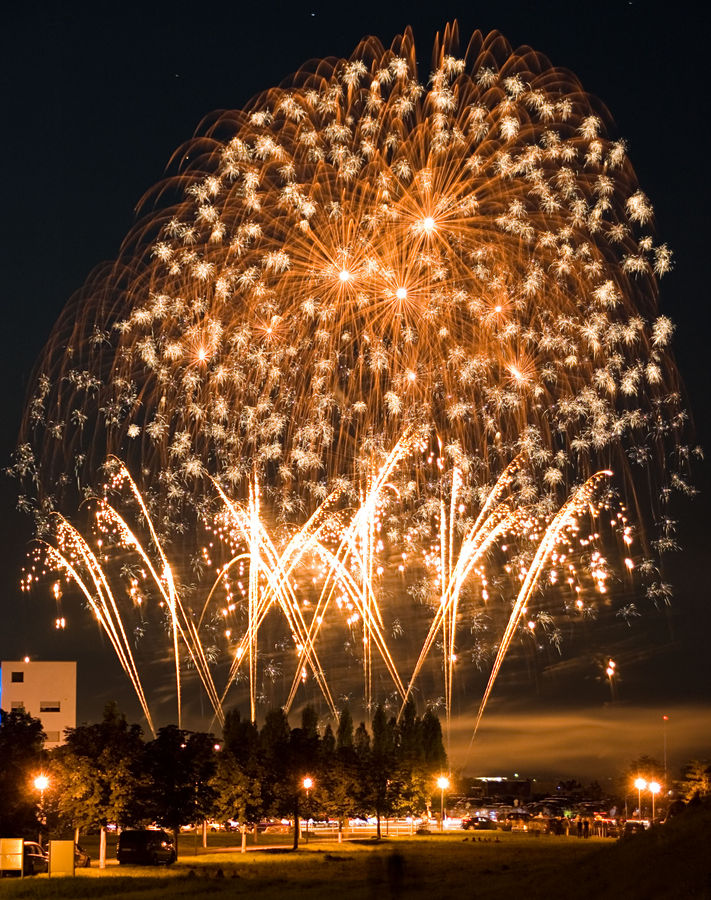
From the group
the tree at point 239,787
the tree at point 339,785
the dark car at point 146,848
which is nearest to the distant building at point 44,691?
the tree at point 339,785

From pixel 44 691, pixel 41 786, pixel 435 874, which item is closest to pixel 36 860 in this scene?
pixel 41 786

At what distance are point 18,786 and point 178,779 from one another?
319 inches

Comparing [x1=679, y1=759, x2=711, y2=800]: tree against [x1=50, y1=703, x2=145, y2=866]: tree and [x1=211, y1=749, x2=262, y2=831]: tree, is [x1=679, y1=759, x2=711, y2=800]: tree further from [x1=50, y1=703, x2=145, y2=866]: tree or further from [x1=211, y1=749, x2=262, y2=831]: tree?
[x1=50, y1=703, x2=145, y2=866]: tree

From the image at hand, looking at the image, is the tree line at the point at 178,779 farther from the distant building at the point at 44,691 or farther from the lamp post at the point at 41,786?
the distant building at the point at 44,691

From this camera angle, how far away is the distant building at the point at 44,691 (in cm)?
11744

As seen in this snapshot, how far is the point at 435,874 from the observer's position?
4344 centimetres

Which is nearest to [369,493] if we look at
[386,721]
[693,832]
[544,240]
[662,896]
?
[544,240]

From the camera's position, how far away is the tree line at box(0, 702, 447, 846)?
55344mm

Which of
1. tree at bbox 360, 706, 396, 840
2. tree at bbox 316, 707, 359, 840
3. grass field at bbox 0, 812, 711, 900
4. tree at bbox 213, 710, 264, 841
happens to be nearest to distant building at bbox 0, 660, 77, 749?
tree at bbox 360, 706, 396, 840

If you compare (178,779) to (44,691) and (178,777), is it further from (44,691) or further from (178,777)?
(44,691)

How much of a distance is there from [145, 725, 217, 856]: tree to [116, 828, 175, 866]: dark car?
83 centimetres

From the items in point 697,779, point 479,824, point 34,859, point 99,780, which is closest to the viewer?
point 34,859

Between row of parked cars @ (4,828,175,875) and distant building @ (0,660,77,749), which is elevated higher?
distant building @ (0,660,77,749)

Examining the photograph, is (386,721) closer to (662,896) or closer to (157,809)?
(157,809)
